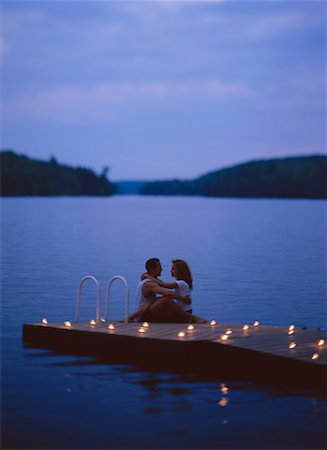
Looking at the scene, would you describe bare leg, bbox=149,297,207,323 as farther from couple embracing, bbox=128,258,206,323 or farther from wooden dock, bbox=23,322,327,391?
wooden dock, bbox=23,322,327,391

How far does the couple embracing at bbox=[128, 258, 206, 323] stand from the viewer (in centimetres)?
1509

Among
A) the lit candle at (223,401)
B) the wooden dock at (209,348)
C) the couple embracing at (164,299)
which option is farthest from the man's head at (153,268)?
the lit candle at (223,401)

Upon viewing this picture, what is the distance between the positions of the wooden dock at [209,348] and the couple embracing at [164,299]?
0.26 m

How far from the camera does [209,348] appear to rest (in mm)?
13562

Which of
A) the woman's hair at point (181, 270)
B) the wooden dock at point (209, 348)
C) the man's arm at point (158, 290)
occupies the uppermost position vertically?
the woman's hair at point (181, 270)

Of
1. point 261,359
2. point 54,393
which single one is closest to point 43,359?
point 54,393

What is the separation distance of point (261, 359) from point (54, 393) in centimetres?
301

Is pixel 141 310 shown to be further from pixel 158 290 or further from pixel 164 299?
pixel 158 290

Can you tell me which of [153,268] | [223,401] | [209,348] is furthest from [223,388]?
[153,268]

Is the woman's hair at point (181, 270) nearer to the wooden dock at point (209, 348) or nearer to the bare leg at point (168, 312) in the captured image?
the bare leg at point (168, 312)

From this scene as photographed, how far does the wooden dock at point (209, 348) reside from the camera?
12758mm

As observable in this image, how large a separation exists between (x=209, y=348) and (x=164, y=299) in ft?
5.87

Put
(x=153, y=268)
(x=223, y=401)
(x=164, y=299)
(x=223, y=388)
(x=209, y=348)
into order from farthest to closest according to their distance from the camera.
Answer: (x=153, y=268), (x=164, y=299), (x=209, y=348), (x=223, y=388), (x=223, y=401)

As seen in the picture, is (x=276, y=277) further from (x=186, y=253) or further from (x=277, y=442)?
(x=277, y=442)
